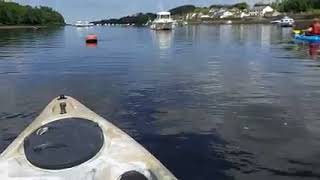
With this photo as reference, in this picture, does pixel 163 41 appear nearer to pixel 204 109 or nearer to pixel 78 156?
pixel 204 109

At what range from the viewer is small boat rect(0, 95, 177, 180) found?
354 inches

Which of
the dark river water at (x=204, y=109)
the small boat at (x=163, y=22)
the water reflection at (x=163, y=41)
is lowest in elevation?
the dark river water at (x=204, y=109)

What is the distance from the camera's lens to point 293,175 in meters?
13.8

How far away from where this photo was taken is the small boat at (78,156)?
9000 mm

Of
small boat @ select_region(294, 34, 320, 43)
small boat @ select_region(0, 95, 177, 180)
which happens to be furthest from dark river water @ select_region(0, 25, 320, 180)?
small boat @ select_region(294, 34, 320, 43)

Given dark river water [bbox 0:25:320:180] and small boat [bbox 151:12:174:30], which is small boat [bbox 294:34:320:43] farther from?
small boat [bbox 151:12:174:30]

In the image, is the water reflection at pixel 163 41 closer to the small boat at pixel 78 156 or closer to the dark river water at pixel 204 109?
the dark river water at pixel 204 109

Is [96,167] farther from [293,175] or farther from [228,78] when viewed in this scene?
[228,78]

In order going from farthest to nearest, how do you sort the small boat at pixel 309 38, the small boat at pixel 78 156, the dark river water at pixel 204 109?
the small boat at pixel 309 38 → the dark river water at pixel 204 109 → the small boat at pixel 78 156

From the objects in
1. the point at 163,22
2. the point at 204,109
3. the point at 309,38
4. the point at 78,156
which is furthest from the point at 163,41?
the point at 78,156

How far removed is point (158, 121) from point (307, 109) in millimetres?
6040

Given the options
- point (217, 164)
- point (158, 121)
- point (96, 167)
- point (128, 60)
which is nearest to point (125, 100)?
point (158, 121)

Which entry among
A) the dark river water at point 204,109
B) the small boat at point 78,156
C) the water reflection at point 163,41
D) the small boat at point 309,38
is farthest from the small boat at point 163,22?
the small boat at point 78,156

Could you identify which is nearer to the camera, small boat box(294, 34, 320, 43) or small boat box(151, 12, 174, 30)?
small boat box(294, 34, 320, 43)
